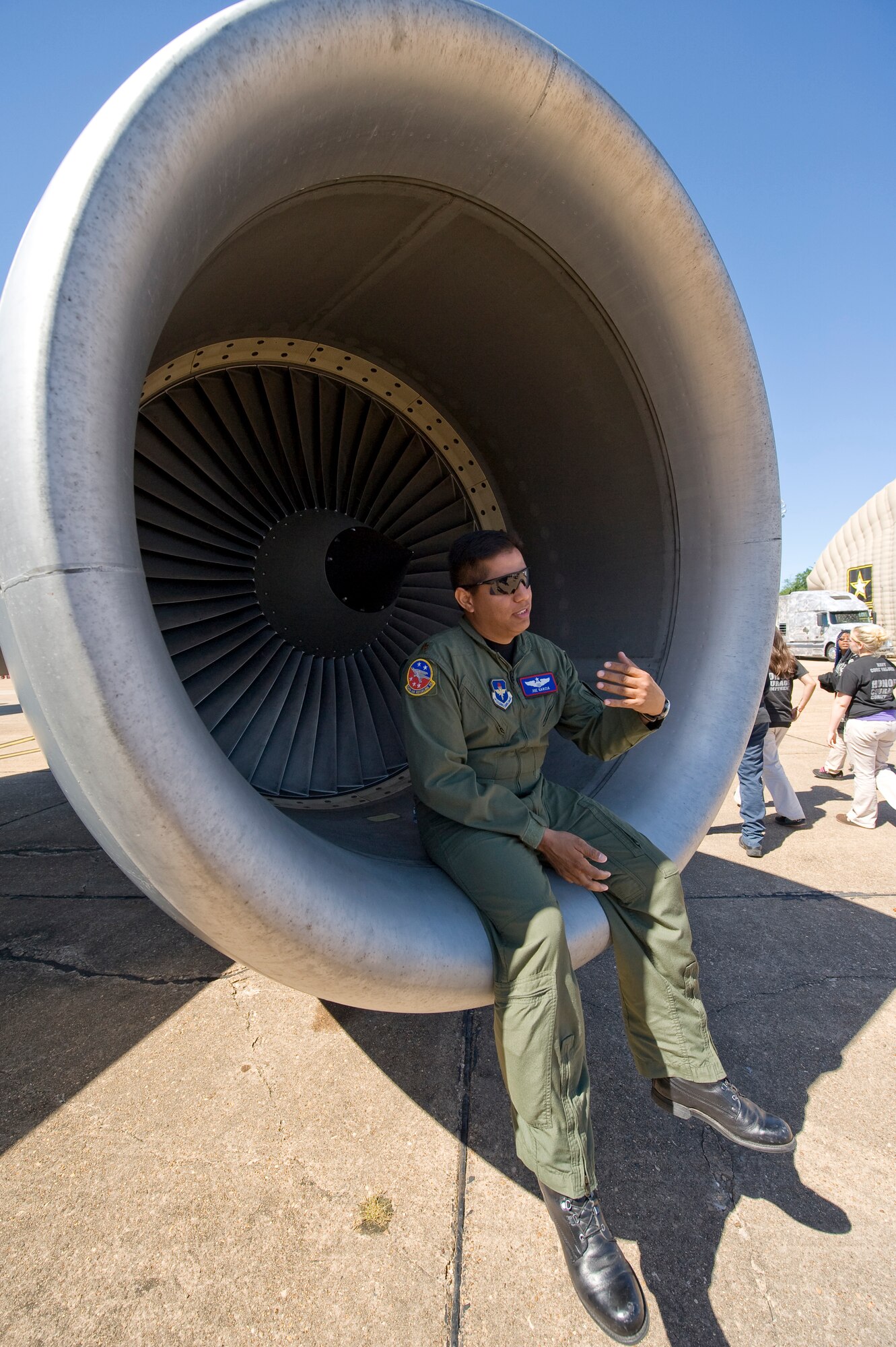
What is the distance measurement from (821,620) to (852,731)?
19577 millimetres

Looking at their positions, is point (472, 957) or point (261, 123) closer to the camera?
point (261, 123)

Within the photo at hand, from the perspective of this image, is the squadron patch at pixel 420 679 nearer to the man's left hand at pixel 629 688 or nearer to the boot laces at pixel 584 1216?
the man's left hand at pixel 629 688

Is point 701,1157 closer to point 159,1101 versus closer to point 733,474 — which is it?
point 159,1101

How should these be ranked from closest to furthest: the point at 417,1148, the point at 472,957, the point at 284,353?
the point at 472,957
the point at 417,1148
the point at 284,353

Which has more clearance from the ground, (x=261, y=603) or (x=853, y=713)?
(x=261, y=603)

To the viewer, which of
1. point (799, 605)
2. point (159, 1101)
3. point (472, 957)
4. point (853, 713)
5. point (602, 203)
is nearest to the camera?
point (472, 957)

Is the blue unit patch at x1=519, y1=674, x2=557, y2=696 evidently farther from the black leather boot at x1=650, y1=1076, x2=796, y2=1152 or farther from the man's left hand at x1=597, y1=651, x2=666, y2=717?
the black leather boot at x1=650, y1=1076, x2=796, y2=1152

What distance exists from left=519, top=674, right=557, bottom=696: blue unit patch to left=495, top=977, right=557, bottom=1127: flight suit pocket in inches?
27.4

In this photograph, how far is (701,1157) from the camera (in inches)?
64.2

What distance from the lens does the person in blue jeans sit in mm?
3727

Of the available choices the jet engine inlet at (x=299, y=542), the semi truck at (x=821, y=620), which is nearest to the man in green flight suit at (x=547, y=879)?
the jet engine inlet at (x=299, y=542)

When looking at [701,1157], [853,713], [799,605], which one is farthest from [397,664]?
[799,605]

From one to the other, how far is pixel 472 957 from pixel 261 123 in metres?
1.39

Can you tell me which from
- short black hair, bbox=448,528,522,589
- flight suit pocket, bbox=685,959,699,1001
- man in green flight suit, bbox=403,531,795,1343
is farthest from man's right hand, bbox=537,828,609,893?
short black hair, bbox=448,528,522,589
